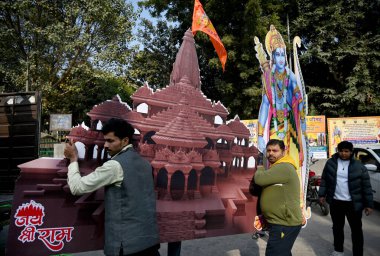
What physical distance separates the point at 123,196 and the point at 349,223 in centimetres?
283

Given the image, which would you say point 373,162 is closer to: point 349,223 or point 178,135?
point 349,223

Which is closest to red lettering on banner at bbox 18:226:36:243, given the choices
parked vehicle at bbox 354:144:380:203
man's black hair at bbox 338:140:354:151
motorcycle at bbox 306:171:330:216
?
man's black hair at bbox 338:140:354:151

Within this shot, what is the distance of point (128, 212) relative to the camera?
176 centimetres

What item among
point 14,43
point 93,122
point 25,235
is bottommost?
point 25,235

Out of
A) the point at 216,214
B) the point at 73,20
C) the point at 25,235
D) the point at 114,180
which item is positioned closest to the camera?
the point at 114,180

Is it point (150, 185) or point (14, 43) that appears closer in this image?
point (150, 185)

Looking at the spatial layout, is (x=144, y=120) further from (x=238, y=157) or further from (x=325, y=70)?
(x=325, y=70)

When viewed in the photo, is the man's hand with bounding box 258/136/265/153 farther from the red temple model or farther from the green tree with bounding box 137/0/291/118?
the green tree with bounding box 137/0/291/118

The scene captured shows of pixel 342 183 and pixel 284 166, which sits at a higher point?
pixel 284 166

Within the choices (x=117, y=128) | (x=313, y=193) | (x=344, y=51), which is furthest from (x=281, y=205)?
(x=344, y=51)

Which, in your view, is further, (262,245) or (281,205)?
(262,245)

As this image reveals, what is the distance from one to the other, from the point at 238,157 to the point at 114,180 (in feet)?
5.43

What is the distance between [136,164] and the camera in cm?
183

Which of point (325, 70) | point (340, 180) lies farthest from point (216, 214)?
point (325, 70)
